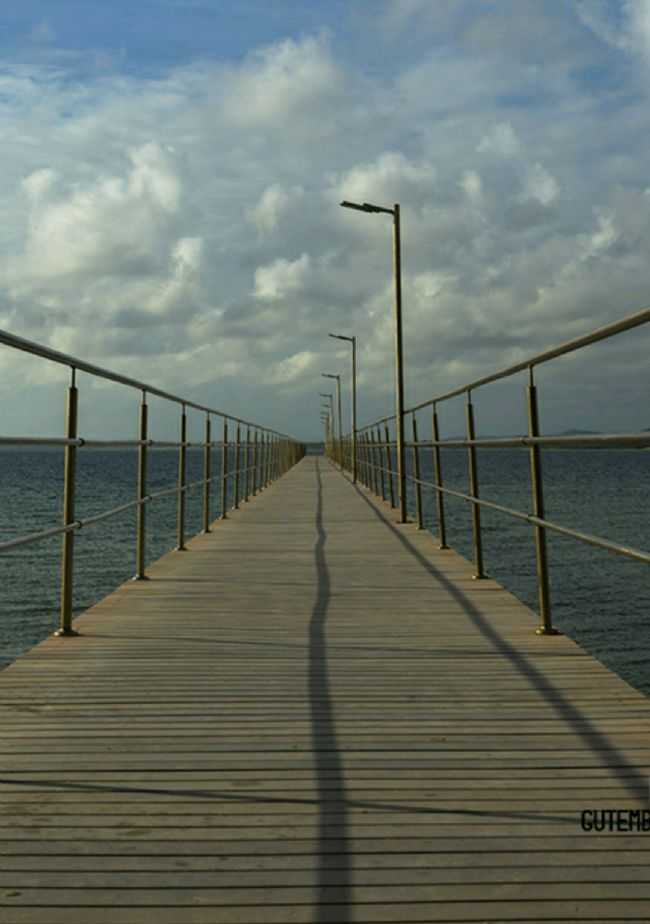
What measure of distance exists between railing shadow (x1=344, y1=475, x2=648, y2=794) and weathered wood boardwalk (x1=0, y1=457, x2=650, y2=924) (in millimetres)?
10

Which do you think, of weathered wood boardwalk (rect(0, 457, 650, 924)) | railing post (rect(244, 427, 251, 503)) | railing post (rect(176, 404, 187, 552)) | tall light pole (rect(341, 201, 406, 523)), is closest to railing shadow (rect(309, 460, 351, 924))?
A: weathered wood boardwalk (rect(0, 457, 650, 924))

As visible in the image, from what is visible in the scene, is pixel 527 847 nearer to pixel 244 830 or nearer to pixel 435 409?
pixel 244 830

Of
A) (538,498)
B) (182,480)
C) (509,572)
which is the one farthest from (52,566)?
(538,498)

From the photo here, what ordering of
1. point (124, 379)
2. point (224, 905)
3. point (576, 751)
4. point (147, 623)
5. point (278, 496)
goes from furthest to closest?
point (278, 496) < point (124, 379) < point (147, 623) < point (576, 751) < point (224, 905)

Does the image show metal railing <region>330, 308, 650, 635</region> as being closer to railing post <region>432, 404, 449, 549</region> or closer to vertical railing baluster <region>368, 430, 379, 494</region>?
railing post <region>432, 404, 449, 549</region>

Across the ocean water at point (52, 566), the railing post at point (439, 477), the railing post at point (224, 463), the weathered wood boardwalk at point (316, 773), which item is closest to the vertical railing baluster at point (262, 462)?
the ocean water at point (52, 566)

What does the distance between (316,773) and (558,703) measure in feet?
3.09

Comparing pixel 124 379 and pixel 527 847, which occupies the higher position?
pixel 124 379

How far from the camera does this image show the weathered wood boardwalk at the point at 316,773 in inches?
63.7

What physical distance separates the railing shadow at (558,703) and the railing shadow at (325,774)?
68 centimetres

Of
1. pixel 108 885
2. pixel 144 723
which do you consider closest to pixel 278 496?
pixel 144 723

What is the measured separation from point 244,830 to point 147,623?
7.27ft

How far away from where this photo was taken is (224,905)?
158 cm

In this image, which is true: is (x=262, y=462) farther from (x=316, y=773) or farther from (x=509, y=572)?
(x=316, y=773)
